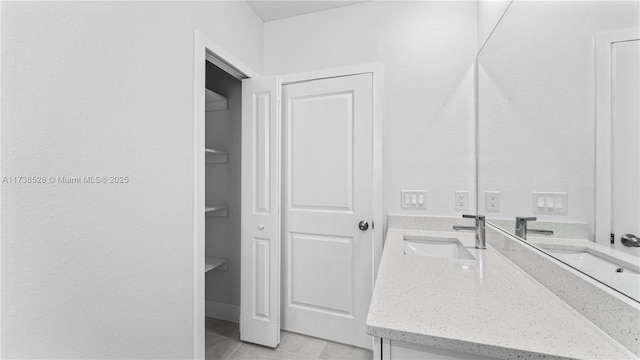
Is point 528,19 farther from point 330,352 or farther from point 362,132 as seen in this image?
point 330,352

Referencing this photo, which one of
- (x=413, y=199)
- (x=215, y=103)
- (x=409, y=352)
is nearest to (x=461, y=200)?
(x=413, y=199)

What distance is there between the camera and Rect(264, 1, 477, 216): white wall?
1785 millimetres

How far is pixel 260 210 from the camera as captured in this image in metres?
1.96

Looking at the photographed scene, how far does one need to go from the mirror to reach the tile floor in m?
1.35

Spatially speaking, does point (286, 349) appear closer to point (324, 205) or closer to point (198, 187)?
point (324, 205)

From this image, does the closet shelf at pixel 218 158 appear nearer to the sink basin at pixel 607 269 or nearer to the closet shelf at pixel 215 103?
the closet shelf at pixel 215 103

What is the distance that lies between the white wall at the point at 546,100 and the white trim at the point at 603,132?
0.06ft

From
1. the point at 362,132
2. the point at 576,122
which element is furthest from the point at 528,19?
the point at 362,132

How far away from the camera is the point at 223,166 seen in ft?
7.94

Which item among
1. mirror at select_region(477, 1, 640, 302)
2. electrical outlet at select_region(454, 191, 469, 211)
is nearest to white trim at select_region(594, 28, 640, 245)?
mirror at select_region(477, 1, 640, 302)

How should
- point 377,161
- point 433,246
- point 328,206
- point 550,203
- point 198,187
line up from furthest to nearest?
1. point 328,206
2. point 377,161
3. point 433,246
4. point 198,187
5. point 550,203

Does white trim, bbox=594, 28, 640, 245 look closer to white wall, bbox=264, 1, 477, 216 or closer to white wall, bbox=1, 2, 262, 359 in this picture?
white wall, bbox=264, 1, 477, 216

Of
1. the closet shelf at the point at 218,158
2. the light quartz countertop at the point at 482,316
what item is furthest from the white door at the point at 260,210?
the light quartz countertop at the point at 482,316

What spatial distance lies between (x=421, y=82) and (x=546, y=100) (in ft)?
3.48
